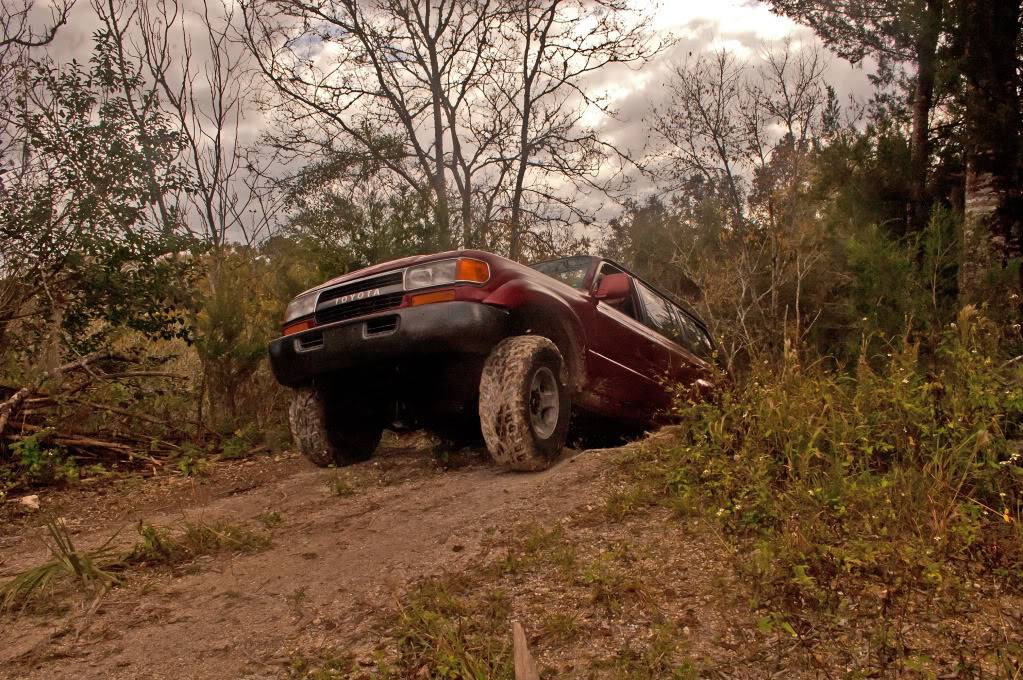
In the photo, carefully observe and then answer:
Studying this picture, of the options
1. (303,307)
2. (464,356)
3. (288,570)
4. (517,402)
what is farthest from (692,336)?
(288,570)

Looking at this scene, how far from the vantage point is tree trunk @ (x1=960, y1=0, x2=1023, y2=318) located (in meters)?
6.53

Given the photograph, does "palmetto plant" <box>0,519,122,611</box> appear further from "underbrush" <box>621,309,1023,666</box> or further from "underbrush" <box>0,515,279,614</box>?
"underbrush" <box>621,309,1023,666</box>

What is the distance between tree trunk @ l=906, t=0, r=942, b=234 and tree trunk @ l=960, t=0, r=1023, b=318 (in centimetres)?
153

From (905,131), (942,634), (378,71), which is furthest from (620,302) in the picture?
(378,71)

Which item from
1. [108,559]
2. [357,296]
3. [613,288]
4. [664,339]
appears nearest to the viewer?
[108,559]

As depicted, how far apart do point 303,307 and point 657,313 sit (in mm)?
3191

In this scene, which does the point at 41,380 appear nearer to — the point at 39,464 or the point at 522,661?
the point at 39,464

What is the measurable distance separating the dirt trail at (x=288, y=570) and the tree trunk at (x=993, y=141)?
4.81m

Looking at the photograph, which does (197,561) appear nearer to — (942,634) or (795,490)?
(795,490)

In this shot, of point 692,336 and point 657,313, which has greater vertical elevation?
point 657,313

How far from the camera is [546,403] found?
4.48m

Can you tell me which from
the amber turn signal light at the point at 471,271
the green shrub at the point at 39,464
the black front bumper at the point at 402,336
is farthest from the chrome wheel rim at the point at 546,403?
the green shrub at the point at 39,464

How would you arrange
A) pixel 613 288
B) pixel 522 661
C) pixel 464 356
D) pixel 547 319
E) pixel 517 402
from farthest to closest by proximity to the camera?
1. pixel 613 288
2. pixel 547 319
3. pixel 464 356
4. pixel 517 402
5. pixel 522 661

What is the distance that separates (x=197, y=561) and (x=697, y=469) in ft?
8.63
